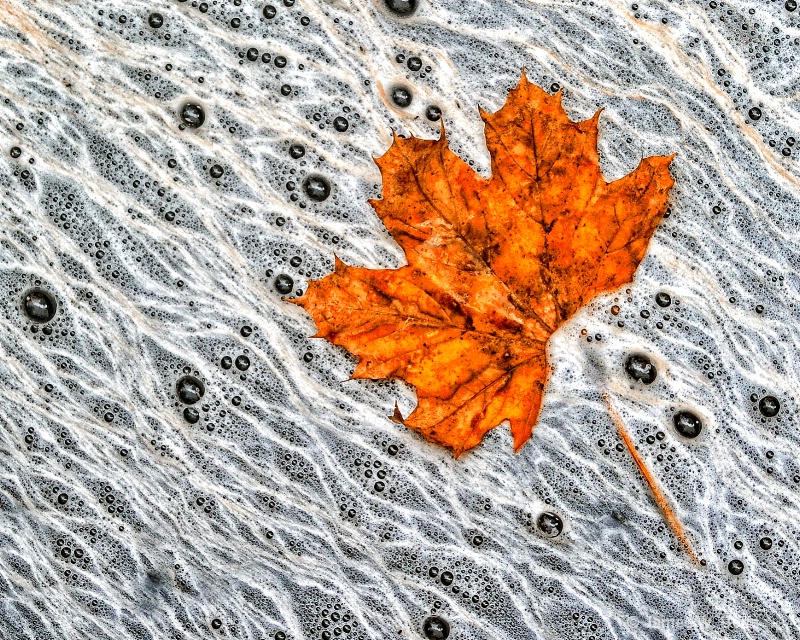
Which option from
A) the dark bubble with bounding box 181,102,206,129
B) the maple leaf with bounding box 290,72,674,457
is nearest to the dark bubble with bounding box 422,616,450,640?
the maple leaf with bounding box 290,72,674,457

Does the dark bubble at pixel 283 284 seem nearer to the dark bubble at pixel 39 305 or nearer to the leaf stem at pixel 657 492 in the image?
the dark bubble at pixel 39 305

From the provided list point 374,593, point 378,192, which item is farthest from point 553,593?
point 378,192

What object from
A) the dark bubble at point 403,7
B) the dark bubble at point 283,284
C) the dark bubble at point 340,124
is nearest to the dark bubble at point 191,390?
the dark bubble at point 283,284

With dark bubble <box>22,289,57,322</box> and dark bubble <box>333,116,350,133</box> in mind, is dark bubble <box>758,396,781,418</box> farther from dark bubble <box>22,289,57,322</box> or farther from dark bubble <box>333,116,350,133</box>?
dark bubble <box>22,289,57,322</box>

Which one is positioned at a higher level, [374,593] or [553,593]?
[553,593]

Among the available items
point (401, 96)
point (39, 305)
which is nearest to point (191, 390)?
point (39, 305)

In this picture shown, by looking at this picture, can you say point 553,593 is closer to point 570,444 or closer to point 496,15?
point 570,444

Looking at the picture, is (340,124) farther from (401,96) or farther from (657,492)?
(657,492)
